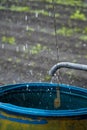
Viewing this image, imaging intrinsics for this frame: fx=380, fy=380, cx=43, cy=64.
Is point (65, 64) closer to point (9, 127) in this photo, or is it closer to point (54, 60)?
point (9, 127)

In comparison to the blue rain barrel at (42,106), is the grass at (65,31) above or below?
below

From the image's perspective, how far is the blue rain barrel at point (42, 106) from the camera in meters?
2.35

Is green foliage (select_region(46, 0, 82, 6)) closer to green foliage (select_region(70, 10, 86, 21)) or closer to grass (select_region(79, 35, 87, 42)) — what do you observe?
green foliage (select_region(70, 10, 86, 21))

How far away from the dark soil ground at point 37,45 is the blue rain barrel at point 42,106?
2044 millimetres

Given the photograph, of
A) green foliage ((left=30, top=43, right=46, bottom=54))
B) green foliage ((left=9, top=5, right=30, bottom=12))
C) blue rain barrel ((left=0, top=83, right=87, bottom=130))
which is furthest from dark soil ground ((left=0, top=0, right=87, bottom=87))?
blue rain barrel ((left=0, top=83, right=87, bottom=130))

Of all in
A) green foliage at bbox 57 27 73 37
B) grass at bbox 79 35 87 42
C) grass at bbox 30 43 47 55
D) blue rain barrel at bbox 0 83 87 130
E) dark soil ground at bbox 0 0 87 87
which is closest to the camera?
blue rain barrel at bbox 0 83 87 130

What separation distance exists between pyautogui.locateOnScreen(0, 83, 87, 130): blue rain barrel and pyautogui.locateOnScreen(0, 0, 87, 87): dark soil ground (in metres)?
2.04

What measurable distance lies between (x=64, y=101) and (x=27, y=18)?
17.6ft

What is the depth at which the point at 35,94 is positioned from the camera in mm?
2889

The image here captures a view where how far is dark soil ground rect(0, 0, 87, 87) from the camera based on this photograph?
534cm

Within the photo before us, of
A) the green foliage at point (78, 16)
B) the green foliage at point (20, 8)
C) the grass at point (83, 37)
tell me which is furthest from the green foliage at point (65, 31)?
the green foliage at point (20, 8)

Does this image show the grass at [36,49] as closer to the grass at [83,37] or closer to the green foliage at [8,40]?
the green foliage at [8,40]

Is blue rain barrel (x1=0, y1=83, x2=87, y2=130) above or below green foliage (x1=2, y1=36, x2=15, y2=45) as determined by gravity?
above

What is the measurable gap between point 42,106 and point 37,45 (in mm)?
3679
